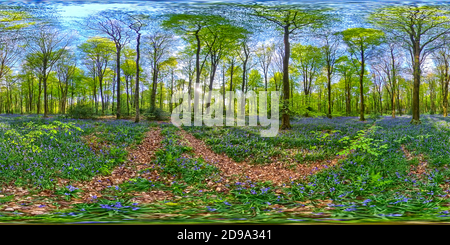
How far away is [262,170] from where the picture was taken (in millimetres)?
2617

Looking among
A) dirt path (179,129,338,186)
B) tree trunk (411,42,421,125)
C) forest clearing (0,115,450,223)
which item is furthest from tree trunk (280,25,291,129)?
tree trunk (411,42,421,125)

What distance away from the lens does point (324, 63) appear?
2.91 metres

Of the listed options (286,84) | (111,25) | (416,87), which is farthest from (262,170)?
(111,25)

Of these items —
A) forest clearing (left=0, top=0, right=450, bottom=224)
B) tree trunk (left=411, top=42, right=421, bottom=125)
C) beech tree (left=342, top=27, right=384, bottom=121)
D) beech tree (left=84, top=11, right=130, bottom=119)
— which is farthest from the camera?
tree trunk (left=411, top=42, right=421, bottom=125)

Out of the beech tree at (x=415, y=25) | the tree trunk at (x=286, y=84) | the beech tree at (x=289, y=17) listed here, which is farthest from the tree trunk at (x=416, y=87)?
the tree trunk at (x=286, y=84)

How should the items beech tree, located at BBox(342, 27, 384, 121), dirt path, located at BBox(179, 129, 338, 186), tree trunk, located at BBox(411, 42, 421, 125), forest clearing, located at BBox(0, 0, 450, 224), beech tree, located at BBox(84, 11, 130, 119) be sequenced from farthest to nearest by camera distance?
1. tree trunk, located at BBox(411, 42, 421, 125)
2. beech tree, located at BBox(342, 27, 384, 121)
3. beech tree, located at BBox(84, 11, 130, 119)
4. dirt path, located at BBox(179, 129, 338, 186)
5. forest clearing, located at BBox(0, 0, 450, 224)

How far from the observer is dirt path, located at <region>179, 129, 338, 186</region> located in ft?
7.65

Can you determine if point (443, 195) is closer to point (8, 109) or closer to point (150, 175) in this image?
point (150, 175)

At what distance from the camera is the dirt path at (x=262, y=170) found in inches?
91.8

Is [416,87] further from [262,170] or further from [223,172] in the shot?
[223,172]

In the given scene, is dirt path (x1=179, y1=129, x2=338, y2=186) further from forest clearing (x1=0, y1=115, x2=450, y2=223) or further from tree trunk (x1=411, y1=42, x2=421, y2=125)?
tree trunk (x1=411, y1=42, x2=421, y2=125)

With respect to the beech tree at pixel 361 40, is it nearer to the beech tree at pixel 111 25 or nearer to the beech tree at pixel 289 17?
the beech tree at pixel 289 17
